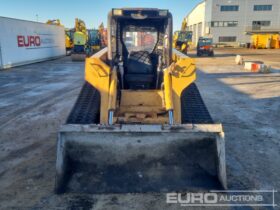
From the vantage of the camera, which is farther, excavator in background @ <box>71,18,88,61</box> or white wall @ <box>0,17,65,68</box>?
excavator in background @ <box>71,18,88,61</box>

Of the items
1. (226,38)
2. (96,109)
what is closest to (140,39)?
(96,109)

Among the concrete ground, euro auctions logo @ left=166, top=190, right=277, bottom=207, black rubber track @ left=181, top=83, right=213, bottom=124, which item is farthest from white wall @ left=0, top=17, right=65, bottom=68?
euro auctions logo @ left=166, top=190, right=277, bottom=207

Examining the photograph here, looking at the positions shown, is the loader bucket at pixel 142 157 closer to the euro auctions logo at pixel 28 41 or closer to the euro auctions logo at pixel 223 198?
the euro auctions logo at pixel 223 198

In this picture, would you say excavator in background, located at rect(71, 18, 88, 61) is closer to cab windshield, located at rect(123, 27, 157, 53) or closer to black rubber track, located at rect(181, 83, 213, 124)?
cab windshield, located at rect(123, 27, 157, 53)

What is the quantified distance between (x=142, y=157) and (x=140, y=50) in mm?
2627

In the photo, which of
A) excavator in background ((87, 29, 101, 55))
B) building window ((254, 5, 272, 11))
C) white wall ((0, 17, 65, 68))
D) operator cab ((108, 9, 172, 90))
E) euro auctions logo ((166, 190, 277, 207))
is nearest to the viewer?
euro auctions logo ((166, 190, 277, 207))

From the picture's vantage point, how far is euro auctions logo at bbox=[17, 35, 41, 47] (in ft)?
62.2

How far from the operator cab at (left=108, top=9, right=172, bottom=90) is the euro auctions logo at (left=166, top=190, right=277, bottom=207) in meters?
2.32

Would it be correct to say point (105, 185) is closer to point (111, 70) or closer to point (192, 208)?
point (192, 208)

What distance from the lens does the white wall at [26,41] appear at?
17.5 metres

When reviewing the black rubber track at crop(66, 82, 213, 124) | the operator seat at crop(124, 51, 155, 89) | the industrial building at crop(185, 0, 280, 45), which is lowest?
the black rubber track at crop(66, 82, 213, 124)

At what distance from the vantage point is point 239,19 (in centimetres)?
4984

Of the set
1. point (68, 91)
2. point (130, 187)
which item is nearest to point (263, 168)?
point (130, 187)

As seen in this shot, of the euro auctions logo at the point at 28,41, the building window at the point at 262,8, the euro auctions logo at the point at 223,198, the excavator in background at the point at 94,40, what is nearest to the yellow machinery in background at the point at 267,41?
the building window at the point at 262,8
